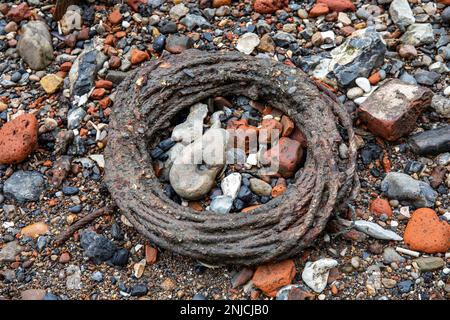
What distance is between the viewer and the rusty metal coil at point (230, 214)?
12.3 feet

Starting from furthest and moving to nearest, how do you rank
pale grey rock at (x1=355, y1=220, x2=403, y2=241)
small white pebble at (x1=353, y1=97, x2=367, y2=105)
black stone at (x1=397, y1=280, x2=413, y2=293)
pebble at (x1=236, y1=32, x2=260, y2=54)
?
pebble at (x1=236, y1=32, x2=260, y2=54) < small white pebble at (x1=353, y1=97, x2=367, y2=105) < pale grey rock at (x1=355, y1=220, x2=403, y2=241) < black stone at (x1=397, y1=280, x2=413, y2=293)

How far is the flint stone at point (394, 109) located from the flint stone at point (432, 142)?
0.32 ft

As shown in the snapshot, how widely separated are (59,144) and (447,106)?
9.26ft

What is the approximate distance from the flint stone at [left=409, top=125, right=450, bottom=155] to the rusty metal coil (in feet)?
1.64

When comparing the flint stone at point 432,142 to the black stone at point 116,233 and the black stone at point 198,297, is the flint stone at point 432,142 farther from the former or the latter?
the black stone at point 116,233

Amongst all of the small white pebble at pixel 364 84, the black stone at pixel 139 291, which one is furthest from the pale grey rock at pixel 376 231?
the black stone at pixel 139 291

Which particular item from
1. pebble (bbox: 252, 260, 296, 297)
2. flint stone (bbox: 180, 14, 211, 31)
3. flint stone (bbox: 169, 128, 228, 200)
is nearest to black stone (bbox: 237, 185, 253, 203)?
flint stone (bbox: 169, 128, 228, 200)

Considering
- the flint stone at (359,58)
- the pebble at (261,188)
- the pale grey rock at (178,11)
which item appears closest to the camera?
the pebble at (261,188)

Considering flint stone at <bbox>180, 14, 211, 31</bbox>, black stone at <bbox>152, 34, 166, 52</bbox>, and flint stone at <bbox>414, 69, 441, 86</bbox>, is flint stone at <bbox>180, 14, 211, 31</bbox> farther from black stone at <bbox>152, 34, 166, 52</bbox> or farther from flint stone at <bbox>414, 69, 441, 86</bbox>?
flint stone at <bbox>414, 69, 441, 86</bbox>

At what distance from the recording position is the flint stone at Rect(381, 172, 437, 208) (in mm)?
4094

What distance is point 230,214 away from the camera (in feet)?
12.9

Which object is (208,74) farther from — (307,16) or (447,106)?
(447,106)

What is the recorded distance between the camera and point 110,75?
485cm

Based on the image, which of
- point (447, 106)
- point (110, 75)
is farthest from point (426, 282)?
point (110, 75)
